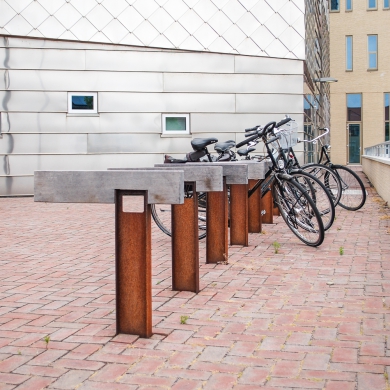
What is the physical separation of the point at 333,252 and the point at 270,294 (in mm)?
2076

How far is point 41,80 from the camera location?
14.7 meters

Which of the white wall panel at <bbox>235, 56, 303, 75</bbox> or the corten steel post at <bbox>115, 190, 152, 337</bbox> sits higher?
the white wall panel at <bbox>235, 56, 303, 75</bbox>


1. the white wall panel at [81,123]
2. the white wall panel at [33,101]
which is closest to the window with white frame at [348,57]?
the white wall panel at [81,123]

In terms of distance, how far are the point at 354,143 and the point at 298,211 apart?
37403 mm

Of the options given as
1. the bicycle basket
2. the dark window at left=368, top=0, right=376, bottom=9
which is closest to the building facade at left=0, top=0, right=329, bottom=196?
the bicycle basket

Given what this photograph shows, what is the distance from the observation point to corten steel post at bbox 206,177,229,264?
6.13 meters

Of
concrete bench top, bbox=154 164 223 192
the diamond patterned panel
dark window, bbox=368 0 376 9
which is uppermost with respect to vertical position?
dark window, bbox=368 0 376 9

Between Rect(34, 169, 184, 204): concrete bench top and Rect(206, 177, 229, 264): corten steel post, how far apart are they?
2.19 m

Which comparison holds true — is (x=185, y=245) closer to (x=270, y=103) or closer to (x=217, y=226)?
(x=217, y=226)

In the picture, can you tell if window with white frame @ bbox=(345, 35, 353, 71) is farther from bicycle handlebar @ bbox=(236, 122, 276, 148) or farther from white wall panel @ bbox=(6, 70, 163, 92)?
bicycle handlebar @ bbox=(236, 122, 276, 148)

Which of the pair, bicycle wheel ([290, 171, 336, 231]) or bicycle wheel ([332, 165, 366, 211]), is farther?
bicycle wheel ([332, 165, 366, 211])

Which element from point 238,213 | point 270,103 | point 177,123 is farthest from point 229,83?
point 238,213

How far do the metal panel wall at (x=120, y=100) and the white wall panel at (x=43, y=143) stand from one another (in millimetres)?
21

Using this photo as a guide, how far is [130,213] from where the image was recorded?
13.0 feet
